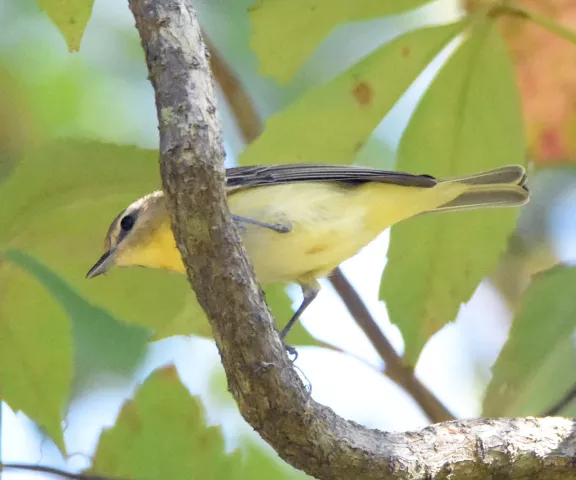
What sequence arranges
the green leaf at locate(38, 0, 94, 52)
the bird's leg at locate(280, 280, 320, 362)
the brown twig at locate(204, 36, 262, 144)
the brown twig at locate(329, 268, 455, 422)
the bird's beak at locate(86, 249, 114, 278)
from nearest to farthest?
the green leaf at locate(38, 0, 94, 52) → the bird's beak at locate(86, 249, 114, 278) → the bird's leg at locate(280, 280, 320, 362) → the brown twig at locate(329, 268, 455, 422) → the brown twig at locate(204, 36, 262, 144)

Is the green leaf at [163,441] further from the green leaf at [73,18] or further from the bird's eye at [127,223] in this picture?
the green leaf at [73,18]

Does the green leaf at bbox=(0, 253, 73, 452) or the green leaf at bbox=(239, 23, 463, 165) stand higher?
the green leaf at bbox=(239, 23, 463, 165)

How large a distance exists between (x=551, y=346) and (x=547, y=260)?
1.56 meters

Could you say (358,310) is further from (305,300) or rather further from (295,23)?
(295,23)

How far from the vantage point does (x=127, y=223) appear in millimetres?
2721

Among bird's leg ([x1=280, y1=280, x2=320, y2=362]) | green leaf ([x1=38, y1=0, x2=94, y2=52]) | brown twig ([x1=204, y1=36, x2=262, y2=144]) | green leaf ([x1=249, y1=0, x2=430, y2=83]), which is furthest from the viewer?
brown twig ([x1=204, y1=36, x2=262, y2=144])

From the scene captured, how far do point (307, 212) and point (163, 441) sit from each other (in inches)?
32.2

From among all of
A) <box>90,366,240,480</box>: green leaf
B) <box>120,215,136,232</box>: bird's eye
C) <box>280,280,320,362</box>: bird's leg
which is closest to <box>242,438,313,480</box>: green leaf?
<box>90,366,240,480</box>: green leaf

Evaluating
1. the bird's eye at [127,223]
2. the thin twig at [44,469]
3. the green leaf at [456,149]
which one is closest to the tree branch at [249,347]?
the green leaf at [456,149]

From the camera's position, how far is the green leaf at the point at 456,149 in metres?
2.50

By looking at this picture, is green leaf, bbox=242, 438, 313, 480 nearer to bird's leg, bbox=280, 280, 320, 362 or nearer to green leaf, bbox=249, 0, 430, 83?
bird's leg, bbox=280, 280, 320, 362

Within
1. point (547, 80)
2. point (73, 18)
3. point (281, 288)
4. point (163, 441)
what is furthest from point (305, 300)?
A: point (73, 18)

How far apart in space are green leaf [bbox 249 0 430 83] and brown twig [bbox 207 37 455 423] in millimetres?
567

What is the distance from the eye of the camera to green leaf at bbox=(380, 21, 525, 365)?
8.19ft
